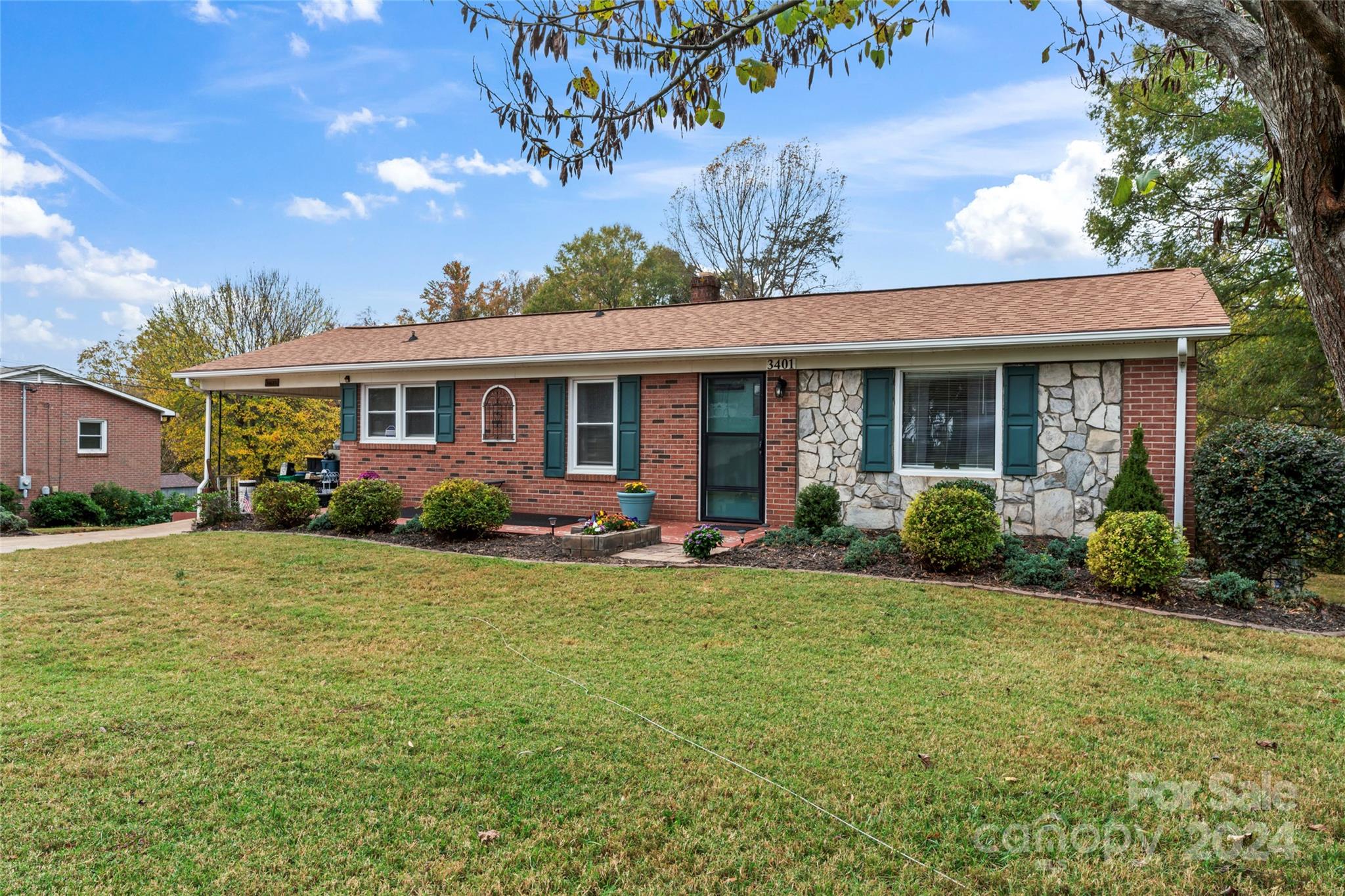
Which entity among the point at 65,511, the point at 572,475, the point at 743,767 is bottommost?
the point at 65,511

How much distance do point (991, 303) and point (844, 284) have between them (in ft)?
51.3

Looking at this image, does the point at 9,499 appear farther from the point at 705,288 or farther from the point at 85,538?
the point at 705,288

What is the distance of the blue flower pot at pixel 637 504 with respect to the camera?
1038 centimetres

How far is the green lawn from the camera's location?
2.65 m

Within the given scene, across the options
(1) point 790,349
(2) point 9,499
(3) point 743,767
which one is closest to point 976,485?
(1) point 790,349

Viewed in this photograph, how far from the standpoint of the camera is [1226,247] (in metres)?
14.7

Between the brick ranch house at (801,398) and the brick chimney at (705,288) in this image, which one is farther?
the brick chimney at (705,288)

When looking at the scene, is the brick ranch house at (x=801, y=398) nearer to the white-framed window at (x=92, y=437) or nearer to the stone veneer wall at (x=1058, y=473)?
the stone veneer wall at (x=1058, y=473)

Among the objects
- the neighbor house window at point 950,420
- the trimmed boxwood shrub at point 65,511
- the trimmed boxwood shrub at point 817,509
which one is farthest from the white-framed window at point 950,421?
the trimmed boxwood shrub at point 65,511

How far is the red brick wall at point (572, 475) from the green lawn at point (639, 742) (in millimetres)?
3923

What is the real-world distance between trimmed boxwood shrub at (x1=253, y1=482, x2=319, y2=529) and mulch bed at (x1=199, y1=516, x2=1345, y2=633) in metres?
0.26

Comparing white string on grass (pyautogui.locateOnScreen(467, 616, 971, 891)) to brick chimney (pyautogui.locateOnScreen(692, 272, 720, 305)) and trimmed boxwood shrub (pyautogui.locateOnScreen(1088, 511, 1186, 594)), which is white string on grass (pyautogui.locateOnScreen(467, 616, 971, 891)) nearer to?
trimmed boxwood shrub (pyautogui.locateOnScreen(1088, 511, 1186, 594))

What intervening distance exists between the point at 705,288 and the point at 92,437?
800 inches

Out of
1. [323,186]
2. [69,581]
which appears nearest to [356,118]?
[323,186]
